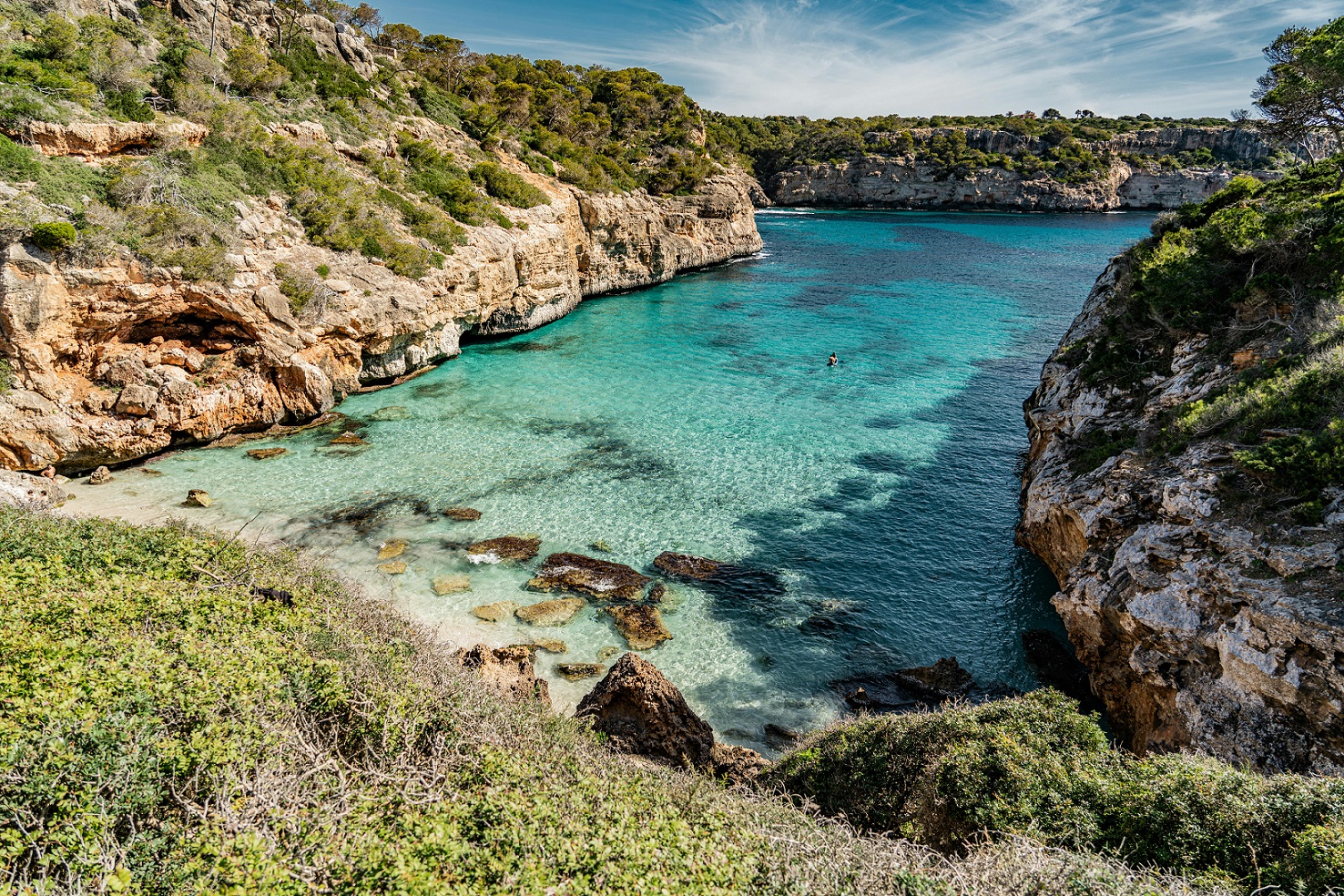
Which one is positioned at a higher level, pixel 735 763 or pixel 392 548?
pixel 392 548

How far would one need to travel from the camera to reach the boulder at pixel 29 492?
615 inches

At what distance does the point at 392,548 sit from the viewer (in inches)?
663

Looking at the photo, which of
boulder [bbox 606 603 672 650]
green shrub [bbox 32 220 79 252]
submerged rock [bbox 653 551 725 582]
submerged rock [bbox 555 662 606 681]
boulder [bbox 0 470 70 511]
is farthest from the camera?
green shrub [bbox 32 220 79 252]

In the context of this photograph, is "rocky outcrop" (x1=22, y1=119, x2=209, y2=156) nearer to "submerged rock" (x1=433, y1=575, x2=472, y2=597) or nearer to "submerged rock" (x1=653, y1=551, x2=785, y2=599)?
"submerged rock" (x1=433, y1=575, x2=472, y2=597)

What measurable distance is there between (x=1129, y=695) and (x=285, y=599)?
14777 millimetres

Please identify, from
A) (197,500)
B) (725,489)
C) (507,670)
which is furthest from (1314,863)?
(197,500)

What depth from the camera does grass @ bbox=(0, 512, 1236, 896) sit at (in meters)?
5.59

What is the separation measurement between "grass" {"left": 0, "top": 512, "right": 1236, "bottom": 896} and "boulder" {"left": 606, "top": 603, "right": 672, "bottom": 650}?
525 centimetres

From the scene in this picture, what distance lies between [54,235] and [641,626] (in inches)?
788

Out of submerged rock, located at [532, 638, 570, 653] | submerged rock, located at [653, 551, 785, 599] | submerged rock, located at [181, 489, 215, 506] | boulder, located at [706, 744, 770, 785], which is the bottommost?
submerged rock, located at [532, 638, 570, 653]

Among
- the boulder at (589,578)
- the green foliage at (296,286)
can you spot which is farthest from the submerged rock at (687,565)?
the green foliage at (296,286)

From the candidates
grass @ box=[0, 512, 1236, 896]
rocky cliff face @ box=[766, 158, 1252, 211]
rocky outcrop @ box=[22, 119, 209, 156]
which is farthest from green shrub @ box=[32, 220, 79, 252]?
rocky cliff face @ box=[766, 158, 1252, 211]

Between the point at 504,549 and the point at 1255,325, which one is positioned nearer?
the point at 1255,325

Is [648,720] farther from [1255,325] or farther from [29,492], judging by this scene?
[29,492]
